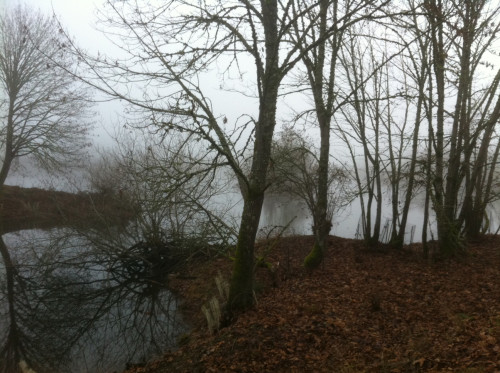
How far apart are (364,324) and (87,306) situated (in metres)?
8.43

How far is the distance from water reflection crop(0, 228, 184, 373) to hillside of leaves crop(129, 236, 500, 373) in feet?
4.57

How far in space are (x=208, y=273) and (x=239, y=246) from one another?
5953mm

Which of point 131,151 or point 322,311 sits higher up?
point 131,151

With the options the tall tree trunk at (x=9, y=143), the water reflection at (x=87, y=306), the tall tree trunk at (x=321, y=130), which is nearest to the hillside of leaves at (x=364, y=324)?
the tall tree trunk at (x=321, y=130)

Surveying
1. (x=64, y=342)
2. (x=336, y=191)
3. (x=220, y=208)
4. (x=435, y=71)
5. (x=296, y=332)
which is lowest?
(x=64, y=342)

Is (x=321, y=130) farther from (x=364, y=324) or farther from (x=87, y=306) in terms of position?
(x=87, y=306)

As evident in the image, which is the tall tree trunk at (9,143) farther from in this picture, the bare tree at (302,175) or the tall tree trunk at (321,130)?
the tall tree trunk at (321,130)

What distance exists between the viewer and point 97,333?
939cm

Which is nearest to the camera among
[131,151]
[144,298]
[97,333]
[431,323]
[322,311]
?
[431,323]

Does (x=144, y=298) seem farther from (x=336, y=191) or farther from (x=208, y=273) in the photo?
(x=336, y=191)

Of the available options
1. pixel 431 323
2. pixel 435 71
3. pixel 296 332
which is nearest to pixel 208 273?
pixel 296 332

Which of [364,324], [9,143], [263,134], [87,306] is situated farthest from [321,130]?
[9,143]

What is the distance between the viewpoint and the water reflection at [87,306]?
26.8 feet

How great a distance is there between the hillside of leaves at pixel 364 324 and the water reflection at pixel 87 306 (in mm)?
1393
